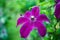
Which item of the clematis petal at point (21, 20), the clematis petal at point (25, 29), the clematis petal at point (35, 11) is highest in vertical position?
the clematis petal at point (35, 11)

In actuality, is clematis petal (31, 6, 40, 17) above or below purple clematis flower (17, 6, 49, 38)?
above

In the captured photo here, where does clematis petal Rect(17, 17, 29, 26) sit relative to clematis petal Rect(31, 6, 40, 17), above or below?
below

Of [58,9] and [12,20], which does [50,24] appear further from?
[12,20]

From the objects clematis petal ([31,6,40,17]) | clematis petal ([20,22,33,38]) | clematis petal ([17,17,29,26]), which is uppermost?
clematis petal ([31,6,40,17])

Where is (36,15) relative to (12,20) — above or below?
above

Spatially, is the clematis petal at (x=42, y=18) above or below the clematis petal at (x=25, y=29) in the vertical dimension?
above

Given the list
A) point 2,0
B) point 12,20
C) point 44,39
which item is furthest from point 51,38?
point 2,0
